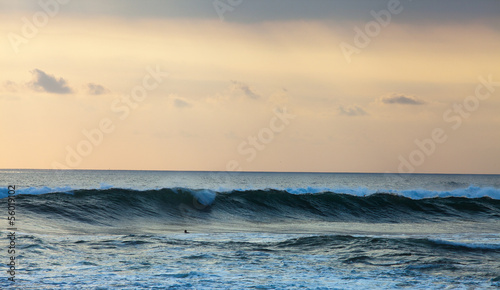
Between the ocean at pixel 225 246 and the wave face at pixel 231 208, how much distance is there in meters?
0.10

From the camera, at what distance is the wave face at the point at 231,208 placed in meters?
22.5

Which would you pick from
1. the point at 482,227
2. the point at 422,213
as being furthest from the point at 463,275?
the point at 422,213

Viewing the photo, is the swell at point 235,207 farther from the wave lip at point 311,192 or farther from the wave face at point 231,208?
the wave lip at point 311,192

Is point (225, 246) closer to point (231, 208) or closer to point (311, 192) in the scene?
point (231, 208)

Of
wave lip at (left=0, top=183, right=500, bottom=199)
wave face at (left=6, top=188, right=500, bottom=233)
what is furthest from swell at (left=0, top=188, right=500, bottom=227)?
wave lip at (left=0, top=183, right=500, bottom=199)

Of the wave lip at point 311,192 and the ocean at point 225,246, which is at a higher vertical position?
the wave lip at point 311,192

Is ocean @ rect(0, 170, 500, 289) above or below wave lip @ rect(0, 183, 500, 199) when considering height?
below

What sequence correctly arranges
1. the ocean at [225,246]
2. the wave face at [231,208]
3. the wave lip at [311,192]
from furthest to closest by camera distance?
1. the wave lip at [311,192]
2. the wave face at [231,208]
3. the ocean at [225,246]

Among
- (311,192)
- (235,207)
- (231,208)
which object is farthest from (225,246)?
(311,192)

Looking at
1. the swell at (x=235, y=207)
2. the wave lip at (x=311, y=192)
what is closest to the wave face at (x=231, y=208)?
the swell at (x=235, y=207)

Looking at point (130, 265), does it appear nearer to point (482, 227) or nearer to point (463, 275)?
point (463, 275)

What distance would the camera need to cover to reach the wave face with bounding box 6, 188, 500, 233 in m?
22.5

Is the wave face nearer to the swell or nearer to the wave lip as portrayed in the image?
the swell

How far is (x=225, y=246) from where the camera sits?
47.9 ft
